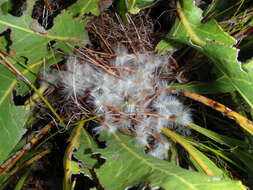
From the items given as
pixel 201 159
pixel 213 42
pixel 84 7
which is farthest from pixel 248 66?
pixel 84 7

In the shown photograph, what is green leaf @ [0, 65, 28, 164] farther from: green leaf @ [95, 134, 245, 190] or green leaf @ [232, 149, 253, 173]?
green leaf @ [232, 149, 253, 173]

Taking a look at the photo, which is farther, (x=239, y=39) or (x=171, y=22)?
(x=171, y=22)

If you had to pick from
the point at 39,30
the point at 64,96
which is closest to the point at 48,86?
the point at 64,96

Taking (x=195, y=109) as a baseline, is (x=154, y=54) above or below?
above

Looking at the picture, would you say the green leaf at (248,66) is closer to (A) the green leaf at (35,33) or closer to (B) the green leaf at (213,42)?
(B) the green leaf at (213,42)

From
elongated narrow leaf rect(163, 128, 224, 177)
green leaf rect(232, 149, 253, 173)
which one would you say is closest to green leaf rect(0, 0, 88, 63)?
elongated narrow leaf rect(163, 128, 224, 177)

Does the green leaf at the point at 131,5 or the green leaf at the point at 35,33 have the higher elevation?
the green leaf at the point at 131,5

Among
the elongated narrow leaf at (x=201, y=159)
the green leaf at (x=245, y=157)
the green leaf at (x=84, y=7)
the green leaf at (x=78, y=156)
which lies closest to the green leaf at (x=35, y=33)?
the green leaf at (x=84, y=7)

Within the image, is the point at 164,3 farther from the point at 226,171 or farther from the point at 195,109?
the point at 226,171
